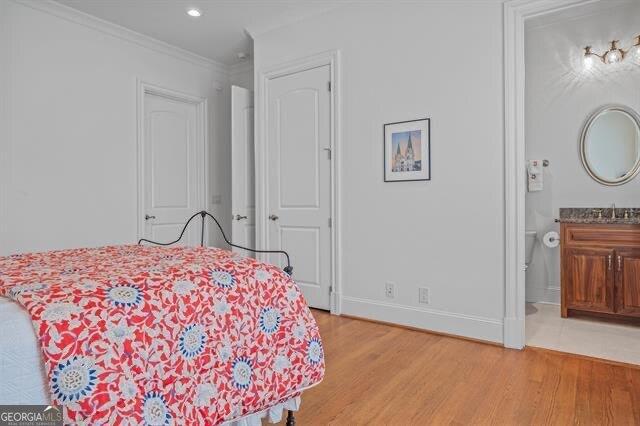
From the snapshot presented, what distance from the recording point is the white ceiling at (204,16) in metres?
3.46

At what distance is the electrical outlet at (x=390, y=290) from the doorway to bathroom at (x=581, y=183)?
40.4 inches

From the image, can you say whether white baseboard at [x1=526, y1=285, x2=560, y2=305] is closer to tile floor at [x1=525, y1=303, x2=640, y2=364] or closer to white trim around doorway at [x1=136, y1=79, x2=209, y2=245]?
tile floor at [x1=525, y1=303, x2=640, y2=364]

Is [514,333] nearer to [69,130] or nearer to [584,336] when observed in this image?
[584,336]

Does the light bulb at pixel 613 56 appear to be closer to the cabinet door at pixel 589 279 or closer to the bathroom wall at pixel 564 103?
the bathroom wall at pixel 564 103

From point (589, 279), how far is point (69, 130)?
4736 mm

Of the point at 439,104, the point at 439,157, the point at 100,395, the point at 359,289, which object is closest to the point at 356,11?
the point at 439,104

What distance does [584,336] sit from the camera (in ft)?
9.70

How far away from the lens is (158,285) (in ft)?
4.06

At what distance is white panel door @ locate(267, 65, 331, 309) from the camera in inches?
142

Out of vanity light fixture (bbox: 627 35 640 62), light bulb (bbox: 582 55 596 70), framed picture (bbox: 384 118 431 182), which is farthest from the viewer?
light bulb (bbox: 582 55 596 70)

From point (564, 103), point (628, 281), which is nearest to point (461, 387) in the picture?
point (628, 281)

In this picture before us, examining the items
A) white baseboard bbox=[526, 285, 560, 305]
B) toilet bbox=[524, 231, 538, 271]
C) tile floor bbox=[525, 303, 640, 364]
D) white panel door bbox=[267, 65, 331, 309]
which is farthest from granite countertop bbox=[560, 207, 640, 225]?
white panel door bbox=[267, 65, 331, 309]

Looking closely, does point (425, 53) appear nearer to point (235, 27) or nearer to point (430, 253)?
point (430, 253)

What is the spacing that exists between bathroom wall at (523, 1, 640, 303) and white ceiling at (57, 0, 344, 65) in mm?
2216
